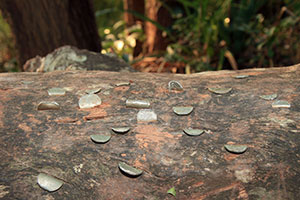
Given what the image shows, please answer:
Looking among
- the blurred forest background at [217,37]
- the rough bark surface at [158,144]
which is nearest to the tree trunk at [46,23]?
the blurred forest background at [217,37]

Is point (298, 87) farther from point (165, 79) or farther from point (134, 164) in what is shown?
point (134, 164)

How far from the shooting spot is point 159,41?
2820 mm

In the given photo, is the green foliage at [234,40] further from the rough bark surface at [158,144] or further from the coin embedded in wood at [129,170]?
the coin embedded in wood at [129,170]

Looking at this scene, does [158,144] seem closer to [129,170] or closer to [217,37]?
[129,170]

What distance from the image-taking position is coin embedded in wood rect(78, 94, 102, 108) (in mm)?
849

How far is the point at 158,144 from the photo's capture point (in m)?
0.72

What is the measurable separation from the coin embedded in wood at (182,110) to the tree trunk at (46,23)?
132 centimetres

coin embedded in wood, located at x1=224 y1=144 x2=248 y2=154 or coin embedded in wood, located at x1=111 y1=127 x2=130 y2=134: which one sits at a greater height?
coin embedded in wood, located at x1=111 y1=127 x2=130 y2=134

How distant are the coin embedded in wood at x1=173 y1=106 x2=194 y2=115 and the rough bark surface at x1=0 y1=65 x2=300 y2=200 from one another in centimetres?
2

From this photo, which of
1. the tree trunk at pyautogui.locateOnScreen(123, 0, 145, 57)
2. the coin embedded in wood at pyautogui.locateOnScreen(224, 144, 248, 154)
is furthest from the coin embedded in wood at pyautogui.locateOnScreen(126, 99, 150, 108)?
the tree trunk at pyautogui.locateOnScreen(123, 0, 145, 57)

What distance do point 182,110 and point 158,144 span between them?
0.14 m

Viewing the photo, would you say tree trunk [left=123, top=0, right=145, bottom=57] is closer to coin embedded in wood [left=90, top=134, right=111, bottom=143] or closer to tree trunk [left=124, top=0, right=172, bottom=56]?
tree trunk [left=124, top=0, right=172, bottom=56]

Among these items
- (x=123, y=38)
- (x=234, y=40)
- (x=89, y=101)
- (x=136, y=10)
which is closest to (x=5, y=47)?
(x=123, y=38)

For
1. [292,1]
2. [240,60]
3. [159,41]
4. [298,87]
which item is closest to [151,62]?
[159,41]
